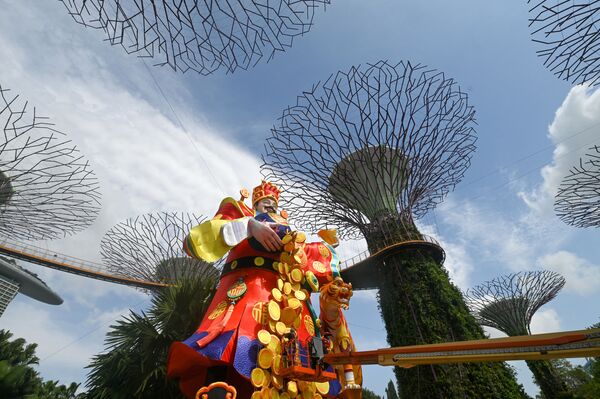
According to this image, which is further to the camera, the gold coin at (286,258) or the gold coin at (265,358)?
the gold coin at (286,258)

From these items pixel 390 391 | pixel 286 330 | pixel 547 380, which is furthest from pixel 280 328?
pixel 390 391

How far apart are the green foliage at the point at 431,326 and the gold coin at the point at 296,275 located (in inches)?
264

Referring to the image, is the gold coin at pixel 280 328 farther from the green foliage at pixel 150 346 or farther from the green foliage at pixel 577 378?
the green foliage at pixel 577 378

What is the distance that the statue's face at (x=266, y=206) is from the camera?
616 centimetres

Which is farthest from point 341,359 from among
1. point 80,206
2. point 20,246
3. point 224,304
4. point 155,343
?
point 20,246

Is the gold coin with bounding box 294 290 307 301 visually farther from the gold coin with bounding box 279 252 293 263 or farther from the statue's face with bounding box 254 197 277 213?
the statue's face with bounding box 254 197 277 213

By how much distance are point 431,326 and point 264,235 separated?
25.0 feet

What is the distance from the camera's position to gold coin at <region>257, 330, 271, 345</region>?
421 centimetres

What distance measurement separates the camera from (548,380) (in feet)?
53.8

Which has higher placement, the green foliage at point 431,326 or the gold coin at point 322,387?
the green foliage at point 431,326

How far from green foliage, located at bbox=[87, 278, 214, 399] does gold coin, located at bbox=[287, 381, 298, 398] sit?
11.6ft

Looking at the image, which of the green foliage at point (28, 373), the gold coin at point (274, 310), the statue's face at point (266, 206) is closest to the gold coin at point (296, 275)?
the gold coin at point (274, 310)

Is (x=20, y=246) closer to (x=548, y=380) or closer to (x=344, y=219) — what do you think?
(x=344, y=219)

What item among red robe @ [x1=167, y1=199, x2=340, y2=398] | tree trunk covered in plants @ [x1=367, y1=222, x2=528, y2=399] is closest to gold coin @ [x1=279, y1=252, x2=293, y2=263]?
red robe @ [x1=167, y1=199, x2=340, y2=398]
